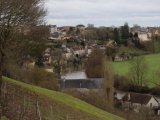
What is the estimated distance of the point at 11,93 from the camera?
1986 cm

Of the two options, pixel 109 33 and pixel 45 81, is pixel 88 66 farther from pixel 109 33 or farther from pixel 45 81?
pixel 109 33

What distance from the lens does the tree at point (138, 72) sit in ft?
235

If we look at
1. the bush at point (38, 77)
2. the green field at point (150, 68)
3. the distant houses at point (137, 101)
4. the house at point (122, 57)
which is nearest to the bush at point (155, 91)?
the green field at point (150, 68)

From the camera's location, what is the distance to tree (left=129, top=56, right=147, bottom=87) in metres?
71.8

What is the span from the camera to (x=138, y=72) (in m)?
74.1

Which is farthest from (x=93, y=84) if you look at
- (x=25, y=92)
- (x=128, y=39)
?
(x=128, y=39)

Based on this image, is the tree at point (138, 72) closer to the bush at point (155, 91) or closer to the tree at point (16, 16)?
the bush at point (155, 91)

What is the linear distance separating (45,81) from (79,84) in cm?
1470

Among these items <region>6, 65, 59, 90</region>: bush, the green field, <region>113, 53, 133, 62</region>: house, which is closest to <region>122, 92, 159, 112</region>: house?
the green field

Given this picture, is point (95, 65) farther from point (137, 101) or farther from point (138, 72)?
point (137, 101)

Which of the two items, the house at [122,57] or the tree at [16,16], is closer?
the tree at [16,16]

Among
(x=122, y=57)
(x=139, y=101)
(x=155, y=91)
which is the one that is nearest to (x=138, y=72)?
(x=155, y=91)

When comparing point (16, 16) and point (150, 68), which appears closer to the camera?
point (16, 16)

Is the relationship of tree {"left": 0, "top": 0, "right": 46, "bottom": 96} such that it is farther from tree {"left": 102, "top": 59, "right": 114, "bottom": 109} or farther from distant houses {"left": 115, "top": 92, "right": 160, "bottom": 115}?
distant houses {"left": 115, "top": 92, "right": 160, "bottom": 115}
